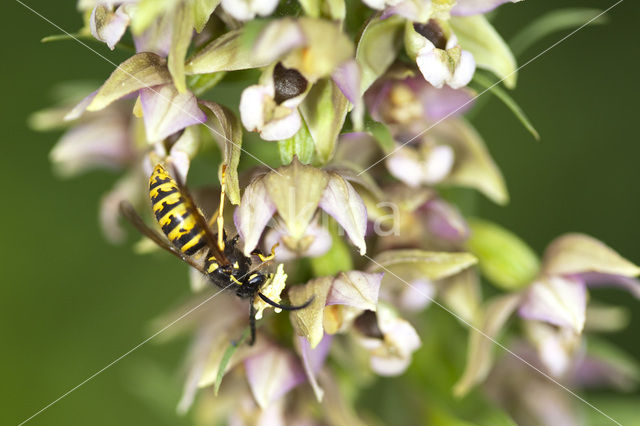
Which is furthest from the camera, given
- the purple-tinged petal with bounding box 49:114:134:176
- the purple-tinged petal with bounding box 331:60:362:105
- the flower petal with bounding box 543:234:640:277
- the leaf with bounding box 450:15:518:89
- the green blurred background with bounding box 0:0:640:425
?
the green blurred background with bounding box 0:0:640:425

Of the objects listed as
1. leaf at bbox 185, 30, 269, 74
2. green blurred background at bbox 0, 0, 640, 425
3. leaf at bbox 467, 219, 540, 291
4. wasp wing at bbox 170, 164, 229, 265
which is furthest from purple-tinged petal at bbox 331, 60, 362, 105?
green blurred background at bbox 0, 0, 640, 425

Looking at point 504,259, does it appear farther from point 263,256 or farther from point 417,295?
point 263,256

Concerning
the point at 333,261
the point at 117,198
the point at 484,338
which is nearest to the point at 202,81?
the point at 333,261

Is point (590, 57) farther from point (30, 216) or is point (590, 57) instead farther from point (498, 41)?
point (30, 216)

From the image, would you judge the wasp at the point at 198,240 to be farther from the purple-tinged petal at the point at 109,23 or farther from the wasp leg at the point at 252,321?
the purple-tinged petal at the point at 109,23

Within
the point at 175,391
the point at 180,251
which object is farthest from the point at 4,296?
the point at 180,251

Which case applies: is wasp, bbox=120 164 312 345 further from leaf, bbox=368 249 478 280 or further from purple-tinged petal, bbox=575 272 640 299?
purple-tinged petal, bbox=575 272 640 299
